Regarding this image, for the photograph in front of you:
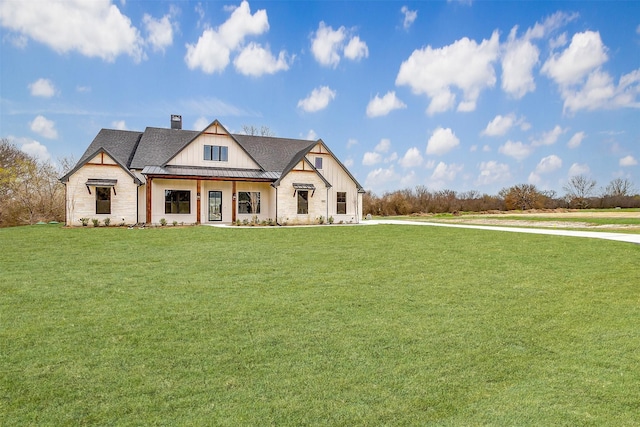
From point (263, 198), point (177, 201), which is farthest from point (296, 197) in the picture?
point (177, 201)

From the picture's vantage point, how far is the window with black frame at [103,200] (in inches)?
848

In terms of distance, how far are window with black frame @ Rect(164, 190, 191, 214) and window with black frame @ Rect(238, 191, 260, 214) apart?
124 inches

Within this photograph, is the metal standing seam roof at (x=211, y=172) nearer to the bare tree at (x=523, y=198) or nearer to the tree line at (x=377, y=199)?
the tree line at (x=377, y=199)

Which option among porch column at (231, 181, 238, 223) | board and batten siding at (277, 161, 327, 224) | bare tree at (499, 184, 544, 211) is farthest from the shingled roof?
bare tree at (499, 184, 544, 211)

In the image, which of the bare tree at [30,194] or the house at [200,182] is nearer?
the house at [200,182]

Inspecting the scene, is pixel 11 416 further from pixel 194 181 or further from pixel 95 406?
pixel 194 181

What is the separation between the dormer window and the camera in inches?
957

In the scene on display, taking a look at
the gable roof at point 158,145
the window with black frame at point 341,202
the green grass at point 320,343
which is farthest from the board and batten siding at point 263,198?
the green grass at point 320,343

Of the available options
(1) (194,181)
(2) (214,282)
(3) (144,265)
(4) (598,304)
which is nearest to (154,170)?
(1) (194,181)

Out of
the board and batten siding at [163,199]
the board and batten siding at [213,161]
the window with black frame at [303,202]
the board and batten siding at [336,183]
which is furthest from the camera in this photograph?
the board and batten siding at [336,183]

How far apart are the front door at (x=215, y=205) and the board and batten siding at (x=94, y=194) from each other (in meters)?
4.22

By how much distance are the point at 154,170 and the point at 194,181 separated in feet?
7.56

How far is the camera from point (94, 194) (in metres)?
21.4

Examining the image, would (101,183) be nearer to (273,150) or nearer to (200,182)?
(200,182)
